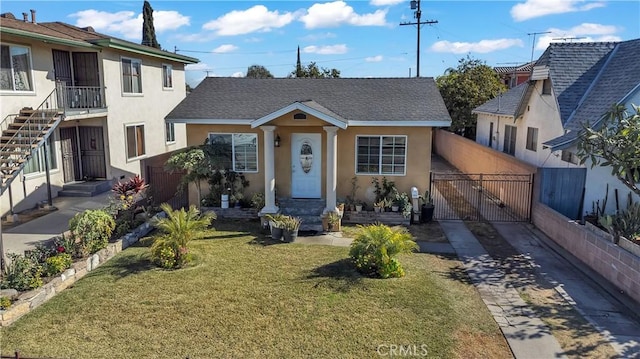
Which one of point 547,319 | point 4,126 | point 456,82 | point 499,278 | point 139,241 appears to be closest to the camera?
point 547,319

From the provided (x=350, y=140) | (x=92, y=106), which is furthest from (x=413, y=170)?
(x=92, y=106)

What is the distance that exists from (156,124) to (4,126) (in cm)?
882

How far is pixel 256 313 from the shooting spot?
761 centimetres

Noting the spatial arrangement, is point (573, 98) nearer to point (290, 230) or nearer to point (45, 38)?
point (290, 230)

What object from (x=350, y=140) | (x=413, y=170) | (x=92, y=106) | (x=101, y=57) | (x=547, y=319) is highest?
(x=101, y=57)

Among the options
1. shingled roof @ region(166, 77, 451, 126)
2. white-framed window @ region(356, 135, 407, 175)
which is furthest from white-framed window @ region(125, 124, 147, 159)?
white-framed window @ region(356, 135, 407, 175)

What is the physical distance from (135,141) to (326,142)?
422 inches

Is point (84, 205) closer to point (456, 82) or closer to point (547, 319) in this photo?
point (547, 319)

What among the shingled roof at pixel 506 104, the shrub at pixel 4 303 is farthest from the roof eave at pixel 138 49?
the shingled roof at pixel 506 104

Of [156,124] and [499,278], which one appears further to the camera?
[156,124]

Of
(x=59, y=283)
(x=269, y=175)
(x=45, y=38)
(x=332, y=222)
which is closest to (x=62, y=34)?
(x=45, y=38)

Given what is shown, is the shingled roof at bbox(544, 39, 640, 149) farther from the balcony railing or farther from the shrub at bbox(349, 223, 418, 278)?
the balcony railing

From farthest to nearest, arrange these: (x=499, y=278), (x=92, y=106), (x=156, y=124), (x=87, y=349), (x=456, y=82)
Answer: (x=456, y=82), (x=156, y=124), (x=92, y=106), (x=499, y=278), (x=87, y=349)

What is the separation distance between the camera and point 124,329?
7066 millimetres
